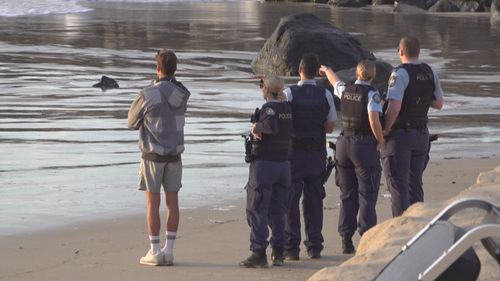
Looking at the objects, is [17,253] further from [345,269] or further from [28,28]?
[28,28]

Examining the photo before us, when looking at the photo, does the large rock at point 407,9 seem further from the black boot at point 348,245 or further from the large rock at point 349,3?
the black boot at point 348,245

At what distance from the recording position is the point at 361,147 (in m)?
9.13

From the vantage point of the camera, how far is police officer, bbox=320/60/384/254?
911 centimetres

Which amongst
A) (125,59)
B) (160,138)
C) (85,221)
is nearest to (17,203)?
(85,221)

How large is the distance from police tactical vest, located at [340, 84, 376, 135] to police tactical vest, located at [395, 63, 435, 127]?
470 millimetres

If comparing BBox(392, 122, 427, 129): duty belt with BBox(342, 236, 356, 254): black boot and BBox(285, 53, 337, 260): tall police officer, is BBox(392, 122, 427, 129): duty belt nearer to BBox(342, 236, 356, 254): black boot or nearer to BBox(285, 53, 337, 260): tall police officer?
BBox(285, 53, 337, 260): tall police officer

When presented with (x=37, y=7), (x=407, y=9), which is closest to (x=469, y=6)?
(x=407, y=9)

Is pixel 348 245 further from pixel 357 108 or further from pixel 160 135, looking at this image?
pixel 160 135

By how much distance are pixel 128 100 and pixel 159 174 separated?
38.0 ft

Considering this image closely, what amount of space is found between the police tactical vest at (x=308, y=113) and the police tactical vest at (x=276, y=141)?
32cm

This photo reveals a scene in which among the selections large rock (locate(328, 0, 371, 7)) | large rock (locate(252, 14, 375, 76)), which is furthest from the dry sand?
large rock (locate(328, 0, 371, 7))

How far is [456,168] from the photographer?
13.8 metres

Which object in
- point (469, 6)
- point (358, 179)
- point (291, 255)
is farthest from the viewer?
point (469, 6)

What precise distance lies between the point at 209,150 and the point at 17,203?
399 centimetres
